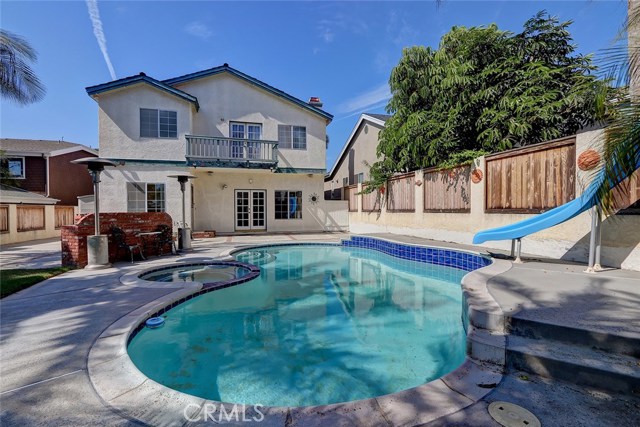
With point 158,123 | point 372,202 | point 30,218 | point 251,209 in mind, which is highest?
point 158,123

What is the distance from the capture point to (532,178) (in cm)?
692

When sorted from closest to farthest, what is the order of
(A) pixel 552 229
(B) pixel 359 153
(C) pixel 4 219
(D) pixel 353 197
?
1. (A) pixel 552 229
2. (C) pixel 4 219
3. (D) pixel 353 197
4. (B) pixel 359 153

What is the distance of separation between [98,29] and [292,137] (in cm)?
1057

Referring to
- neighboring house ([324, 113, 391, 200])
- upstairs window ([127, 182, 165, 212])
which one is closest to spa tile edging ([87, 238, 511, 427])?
upstairs window ([127, 182, 165, 212])

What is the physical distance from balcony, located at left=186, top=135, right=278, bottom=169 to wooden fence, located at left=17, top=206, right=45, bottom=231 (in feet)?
24.4

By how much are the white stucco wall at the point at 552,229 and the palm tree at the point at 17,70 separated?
12.8 m

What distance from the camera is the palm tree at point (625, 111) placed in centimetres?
276

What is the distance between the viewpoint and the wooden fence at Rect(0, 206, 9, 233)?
11.5m

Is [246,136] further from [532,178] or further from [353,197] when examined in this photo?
[532,178]

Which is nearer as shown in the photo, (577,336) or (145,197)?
(577,336)

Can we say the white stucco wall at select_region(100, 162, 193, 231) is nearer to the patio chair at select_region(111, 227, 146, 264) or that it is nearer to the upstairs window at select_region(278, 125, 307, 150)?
the patio chair at select_region(111, 227, 146, 264)

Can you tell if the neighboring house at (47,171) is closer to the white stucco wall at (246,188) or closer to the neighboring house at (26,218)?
the neighboring house at (26,218)

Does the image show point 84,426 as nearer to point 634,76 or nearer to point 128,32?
point 634,76

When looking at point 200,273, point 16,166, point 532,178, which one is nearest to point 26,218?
point 16,166
